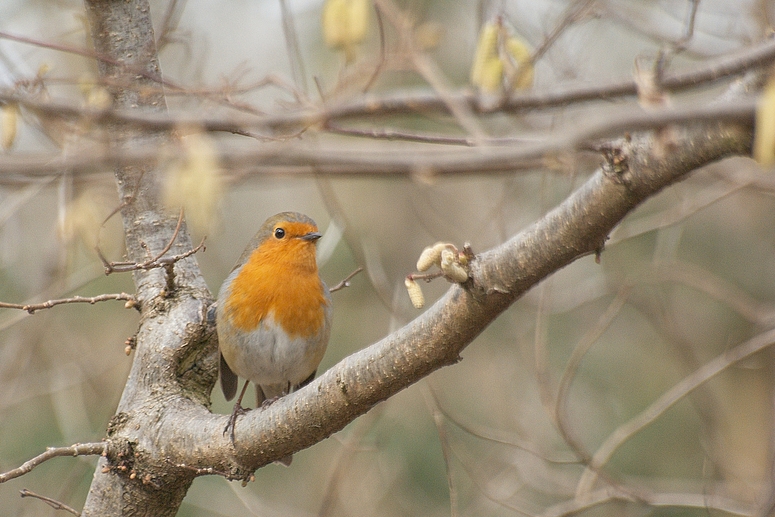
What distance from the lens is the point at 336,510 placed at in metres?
6.12

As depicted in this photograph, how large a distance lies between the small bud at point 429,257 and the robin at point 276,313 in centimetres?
207

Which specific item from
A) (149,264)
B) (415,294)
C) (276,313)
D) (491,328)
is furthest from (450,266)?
(491,328)

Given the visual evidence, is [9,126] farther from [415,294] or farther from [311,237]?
[311,237]

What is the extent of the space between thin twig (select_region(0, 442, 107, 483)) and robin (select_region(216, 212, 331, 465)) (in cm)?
88

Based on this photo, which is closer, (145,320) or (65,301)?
(65,301)

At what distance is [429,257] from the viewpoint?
2.12m

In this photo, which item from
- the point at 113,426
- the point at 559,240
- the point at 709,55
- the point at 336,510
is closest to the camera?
the point at 559,240

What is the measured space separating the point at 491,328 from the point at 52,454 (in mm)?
5080

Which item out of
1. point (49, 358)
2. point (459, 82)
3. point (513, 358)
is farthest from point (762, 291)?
point (49, 358)

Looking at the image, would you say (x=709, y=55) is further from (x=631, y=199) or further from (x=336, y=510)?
(x=336, y=510)

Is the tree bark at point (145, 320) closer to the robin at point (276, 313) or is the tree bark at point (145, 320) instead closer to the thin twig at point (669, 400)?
the robin at point (276, 313)

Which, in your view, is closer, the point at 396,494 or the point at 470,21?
the point at 396,494

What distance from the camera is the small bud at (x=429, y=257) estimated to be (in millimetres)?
2102

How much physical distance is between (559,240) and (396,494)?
187 inches
